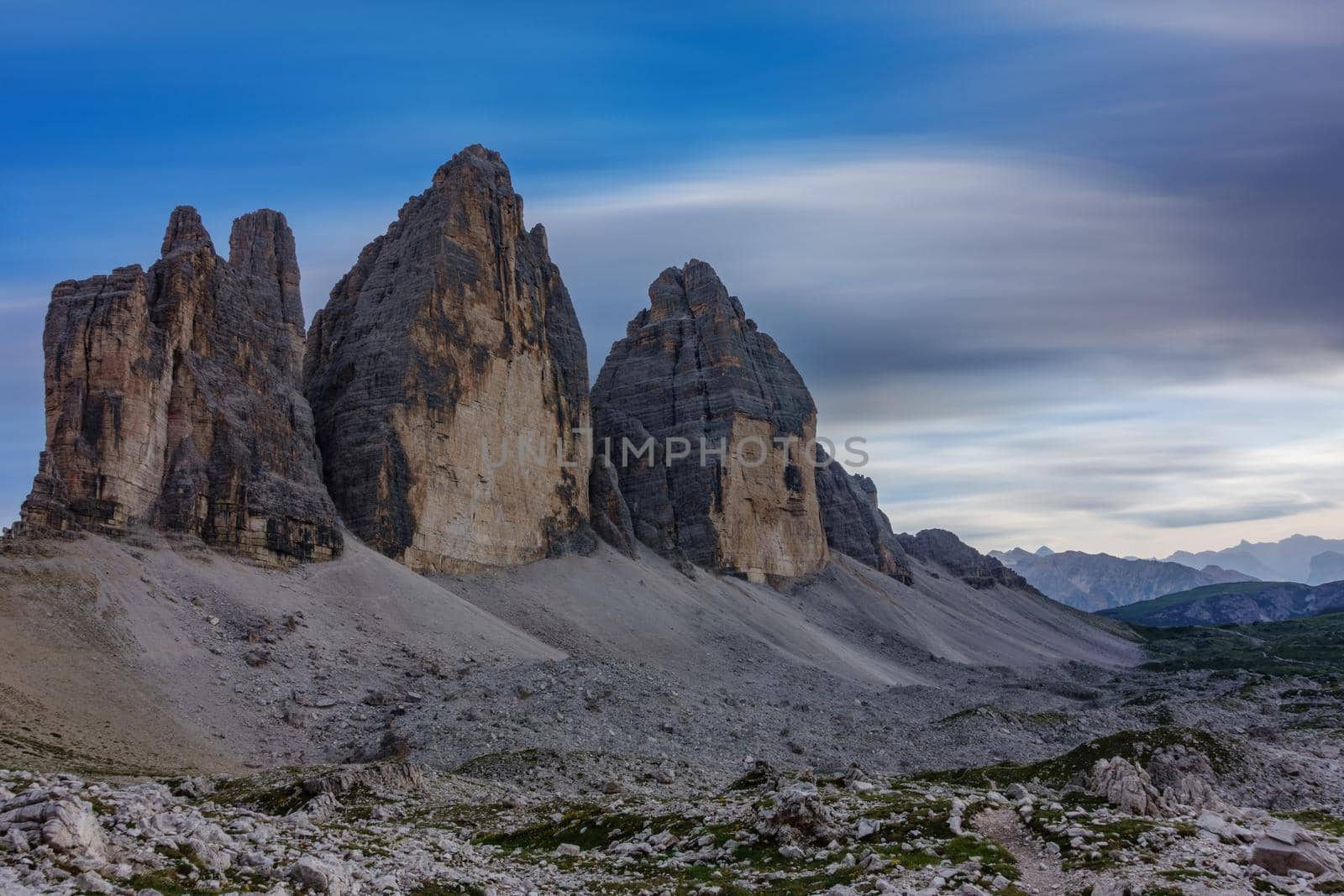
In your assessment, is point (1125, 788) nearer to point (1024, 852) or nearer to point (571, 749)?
point (1024, 852)

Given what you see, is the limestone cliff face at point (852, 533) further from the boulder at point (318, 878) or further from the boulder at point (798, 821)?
the boulder at point (318, 878)

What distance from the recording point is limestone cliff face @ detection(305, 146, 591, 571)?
345 ft

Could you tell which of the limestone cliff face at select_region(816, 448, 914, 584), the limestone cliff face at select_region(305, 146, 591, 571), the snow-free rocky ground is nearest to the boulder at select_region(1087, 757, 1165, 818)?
the snow-free rocky ground

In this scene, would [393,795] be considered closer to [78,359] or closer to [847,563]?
[78,359]

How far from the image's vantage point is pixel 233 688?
6494 cm

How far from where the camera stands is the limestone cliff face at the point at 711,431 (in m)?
149

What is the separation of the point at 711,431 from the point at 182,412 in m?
82.5

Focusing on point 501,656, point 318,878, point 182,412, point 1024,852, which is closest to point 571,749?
point 501,656

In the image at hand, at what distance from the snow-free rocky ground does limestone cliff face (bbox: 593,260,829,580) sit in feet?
64.1

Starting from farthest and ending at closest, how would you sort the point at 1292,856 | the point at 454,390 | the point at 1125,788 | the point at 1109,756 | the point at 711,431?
1. the point at 711,431
2. the point at 454,390
3. the point at 1109,756
4. the point at 1125,788
5. the point at 1292,856

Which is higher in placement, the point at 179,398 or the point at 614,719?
the point at 179,398

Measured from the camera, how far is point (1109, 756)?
45.6 metres

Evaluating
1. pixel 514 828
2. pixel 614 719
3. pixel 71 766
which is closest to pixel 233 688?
pixel 71 766

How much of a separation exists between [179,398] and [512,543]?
39.2 m
